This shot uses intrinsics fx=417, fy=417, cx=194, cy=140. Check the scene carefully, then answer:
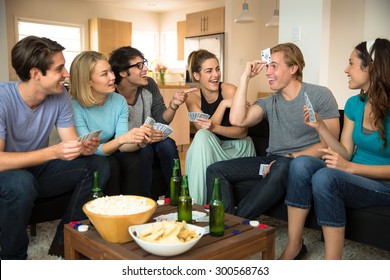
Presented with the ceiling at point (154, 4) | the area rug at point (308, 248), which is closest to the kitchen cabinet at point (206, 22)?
the ceiling at point (154, 4)

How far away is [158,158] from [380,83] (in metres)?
1.47

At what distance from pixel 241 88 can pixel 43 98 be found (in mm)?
1140

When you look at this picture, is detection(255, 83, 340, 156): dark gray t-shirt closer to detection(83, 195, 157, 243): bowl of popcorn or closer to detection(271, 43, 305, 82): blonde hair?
detection(271, 43, 305, 82): blonde hair

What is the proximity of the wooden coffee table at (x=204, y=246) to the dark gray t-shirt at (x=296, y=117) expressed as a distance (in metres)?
0.86

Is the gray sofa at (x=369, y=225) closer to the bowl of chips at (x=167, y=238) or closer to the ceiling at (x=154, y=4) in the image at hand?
the bowl of chips at (x=167, y=238)

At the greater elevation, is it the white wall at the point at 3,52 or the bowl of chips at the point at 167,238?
the white wall at the point at 3,52

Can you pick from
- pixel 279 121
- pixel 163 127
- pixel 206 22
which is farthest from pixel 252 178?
pixel 206 22

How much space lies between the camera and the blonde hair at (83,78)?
2.47m

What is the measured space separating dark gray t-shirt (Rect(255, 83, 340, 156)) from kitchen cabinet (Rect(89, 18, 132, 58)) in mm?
7074

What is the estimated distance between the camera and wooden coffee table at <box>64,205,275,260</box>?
138 cm

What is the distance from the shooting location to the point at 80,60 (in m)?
2.50

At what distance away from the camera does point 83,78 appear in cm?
248

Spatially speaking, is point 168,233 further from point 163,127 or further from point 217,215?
point 163,127
